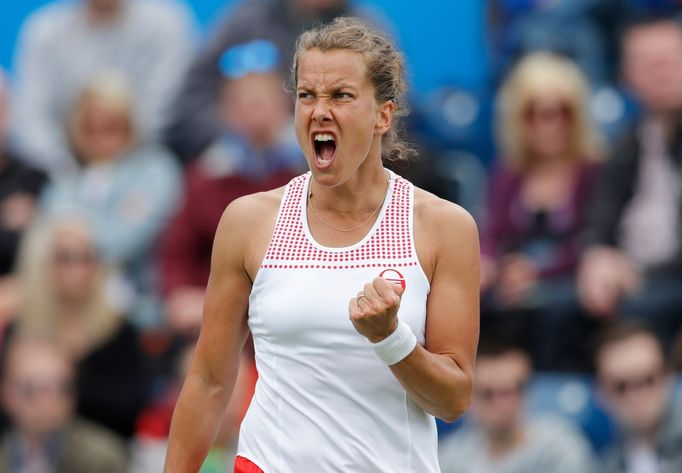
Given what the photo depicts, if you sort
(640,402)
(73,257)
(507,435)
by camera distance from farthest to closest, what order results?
(73,257) < (507,435) < (640,402)

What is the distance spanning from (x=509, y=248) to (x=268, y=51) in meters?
1.56

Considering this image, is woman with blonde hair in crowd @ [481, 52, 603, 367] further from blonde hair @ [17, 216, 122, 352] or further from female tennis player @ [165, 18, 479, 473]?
female tennis player @ [165, 18, 479, 473]

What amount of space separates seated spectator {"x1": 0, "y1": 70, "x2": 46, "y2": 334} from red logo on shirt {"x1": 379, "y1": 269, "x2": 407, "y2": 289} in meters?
4.13

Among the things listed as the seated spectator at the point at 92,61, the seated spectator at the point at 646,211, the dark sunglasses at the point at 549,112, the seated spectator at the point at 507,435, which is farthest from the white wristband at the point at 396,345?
the seated spectator at the point at 92,61

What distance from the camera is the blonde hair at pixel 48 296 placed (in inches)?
271

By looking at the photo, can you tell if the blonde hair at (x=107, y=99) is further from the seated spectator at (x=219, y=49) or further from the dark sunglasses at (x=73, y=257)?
the dark sunglasses at (x=73, y=257)

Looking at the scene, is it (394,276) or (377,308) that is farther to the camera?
(394,276)

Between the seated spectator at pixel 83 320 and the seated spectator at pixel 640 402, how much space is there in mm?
2215

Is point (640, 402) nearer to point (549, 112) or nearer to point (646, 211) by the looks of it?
point (646, 211)

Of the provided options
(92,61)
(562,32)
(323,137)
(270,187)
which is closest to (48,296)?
(270,187)

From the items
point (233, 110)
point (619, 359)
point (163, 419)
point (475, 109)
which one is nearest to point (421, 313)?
point (619, 359)

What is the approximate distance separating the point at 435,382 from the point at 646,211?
3536mm

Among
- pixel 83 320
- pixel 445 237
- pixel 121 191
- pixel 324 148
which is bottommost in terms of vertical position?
pixel 83 320

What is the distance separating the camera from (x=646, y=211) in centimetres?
647
